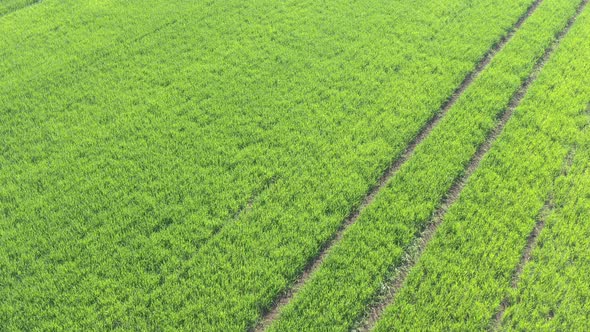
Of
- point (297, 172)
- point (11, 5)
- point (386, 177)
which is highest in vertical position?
point (11, 5)

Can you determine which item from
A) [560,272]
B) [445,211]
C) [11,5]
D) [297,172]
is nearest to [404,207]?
[445,211]

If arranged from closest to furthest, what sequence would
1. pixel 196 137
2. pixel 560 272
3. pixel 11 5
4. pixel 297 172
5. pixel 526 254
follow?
pixel 560 272, pixel 526 254, pixel 297 172, pixel 196 137, pixel 11 5

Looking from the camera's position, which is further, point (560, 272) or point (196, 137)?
point (196, 137)

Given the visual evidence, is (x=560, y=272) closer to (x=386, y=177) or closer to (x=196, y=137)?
(x=386, y=177)

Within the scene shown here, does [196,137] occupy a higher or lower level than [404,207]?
higher

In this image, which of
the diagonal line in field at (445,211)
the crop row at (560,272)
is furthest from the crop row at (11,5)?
the crop row at (560,272)

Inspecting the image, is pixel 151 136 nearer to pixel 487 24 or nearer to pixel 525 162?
pixel 525 162

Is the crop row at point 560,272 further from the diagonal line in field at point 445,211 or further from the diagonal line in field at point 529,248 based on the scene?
the diagonal line in field at point 445,211
